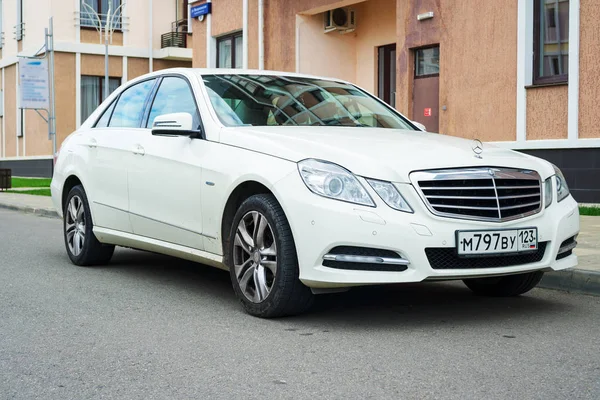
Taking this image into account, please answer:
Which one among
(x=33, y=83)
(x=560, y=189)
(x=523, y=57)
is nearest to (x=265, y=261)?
(x=560, y=189)

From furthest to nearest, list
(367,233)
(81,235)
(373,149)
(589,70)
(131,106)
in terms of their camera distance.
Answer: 1. (589,70)
2. (81,235)
3. (131,106)
4. (373,149)
5. (367,233)

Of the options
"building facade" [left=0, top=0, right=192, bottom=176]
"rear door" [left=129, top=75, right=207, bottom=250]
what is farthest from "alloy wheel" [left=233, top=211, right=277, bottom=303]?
"building facade" [left=0, top=0, right=192, bottom=176]

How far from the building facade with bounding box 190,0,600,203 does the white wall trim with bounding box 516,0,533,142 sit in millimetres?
15

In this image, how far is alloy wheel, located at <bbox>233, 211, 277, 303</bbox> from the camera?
17.4 ft

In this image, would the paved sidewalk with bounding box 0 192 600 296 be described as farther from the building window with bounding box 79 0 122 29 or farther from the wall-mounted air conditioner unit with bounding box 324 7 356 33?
the building window with bounding box 79 0 122 29

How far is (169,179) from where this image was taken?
6.29 meters

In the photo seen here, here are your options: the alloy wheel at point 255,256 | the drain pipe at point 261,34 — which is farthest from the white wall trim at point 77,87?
the alloy wheel at point 255,256

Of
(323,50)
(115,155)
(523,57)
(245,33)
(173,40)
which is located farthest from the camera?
(173,40)

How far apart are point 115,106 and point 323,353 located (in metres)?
4.06

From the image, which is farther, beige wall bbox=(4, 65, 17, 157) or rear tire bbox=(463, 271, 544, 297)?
beige wall bbox=(4, 65, 17, 157)

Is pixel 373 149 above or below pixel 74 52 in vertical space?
below

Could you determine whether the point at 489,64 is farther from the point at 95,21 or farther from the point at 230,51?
the point at 95,21

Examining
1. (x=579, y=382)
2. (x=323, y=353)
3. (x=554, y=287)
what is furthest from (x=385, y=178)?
(x=554, y=287)

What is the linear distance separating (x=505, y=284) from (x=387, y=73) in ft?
45.9
